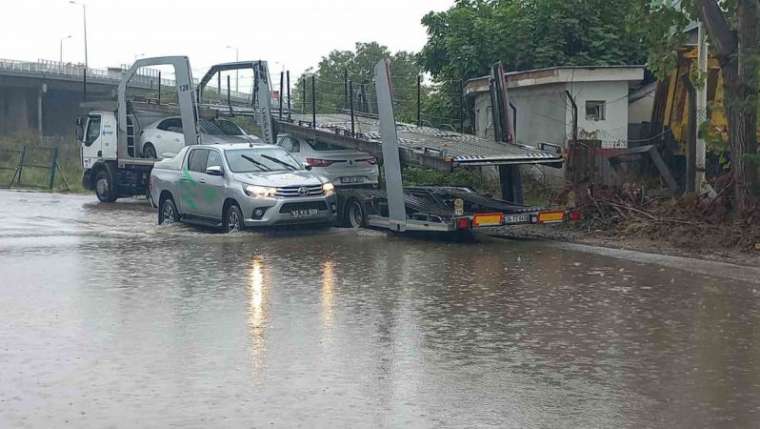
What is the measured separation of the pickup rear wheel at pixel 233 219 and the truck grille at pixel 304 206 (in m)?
0.82

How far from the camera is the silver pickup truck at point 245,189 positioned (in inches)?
708

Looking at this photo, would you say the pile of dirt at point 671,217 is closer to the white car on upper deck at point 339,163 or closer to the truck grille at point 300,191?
the white car on upper deck at point 339,163

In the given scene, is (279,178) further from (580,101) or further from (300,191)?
(580,101)

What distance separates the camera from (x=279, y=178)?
18.4 m

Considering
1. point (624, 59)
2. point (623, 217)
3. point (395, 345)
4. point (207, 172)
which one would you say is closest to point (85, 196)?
point (207, 172)

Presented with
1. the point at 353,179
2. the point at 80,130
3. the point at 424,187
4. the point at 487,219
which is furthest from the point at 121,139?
the point at 487,219

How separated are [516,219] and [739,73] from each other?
4182 mm

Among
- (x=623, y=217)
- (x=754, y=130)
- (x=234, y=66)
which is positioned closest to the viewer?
(x=754, y=130)

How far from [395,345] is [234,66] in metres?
16.8

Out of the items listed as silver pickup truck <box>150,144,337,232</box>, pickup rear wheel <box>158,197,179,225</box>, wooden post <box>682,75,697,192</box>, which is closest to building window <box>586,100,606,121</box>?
wooden post <box>682,75,697,192</box>

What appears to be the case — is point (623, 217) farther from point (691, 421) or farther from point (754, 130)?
point (691, 421)

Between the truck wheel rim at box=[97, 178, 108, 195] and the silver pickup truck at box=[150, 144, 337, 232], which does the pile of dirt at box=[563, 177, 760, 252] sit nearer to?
the silver pickup truck at box=[150, 144, 337, 232]

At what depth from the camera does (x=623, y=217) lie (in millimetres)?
17547

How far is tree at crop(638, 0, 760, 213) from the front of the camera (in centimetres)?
1574
